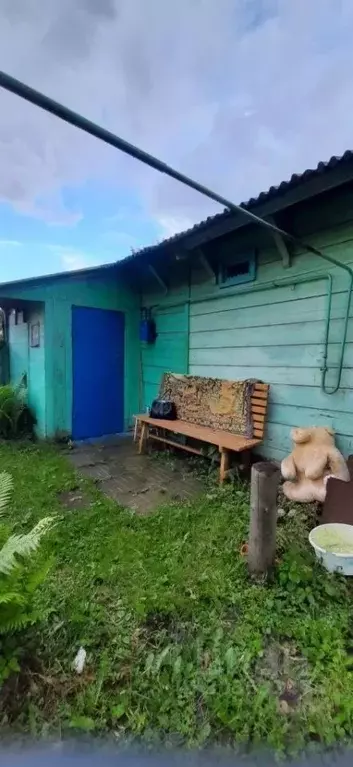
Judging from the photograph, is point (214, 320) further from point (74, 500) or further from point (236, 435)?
point (74, 500)

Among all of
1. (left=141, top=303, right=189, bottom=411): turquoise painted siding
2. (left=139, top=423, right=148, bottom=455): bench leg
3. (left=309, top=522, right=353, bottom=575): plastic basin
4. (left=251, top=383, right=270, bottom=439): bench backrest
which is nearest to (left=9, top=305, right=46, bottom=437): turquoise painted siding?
(left=139, top=423, right=148, bottom=455): bench leg

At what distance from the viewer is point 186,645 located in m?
1.58

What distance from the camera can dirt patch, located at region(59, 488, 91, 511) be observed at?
10.1 feet

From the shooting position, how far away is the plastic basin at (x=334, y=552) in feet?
6.58

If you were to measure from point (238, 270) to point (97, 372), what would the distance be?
2.87m

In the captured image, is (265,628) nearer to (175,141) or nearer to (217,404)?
(217,404)

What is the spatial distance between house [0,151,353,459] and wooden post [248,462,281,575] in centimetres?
140

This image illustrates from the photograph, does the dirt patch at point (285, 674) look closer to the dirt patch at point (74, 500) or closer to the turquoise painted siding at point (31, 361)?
the dirt patch at point (74, 500)

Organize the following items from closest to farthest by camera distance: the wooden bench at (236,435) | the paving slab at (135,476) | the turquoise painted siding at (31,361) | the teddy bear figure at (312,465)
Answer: the teddy bear figure at (312,465) → the paving slab at (135,476) → the wooden bench at (236,435) → the turquoise painted siding at (31,361)

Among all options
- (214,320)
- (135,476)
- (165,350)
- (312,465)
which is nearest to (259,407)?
(312,465)

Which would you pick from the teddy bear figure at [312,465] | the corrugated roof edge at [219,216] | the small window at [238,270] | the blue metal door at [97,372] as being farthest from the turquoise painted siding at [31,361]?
the teddy bear figure at [312,465]

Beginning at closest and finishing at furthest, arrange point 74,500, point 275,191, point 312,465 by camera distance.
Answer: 1. point 275,191
2. point 312,465
3. point 74,500

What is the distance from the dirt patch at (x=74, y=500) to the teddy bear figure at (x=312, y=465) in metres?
1.94

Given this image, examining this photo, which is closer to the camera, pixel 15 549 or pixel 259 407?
pixel 15 549
